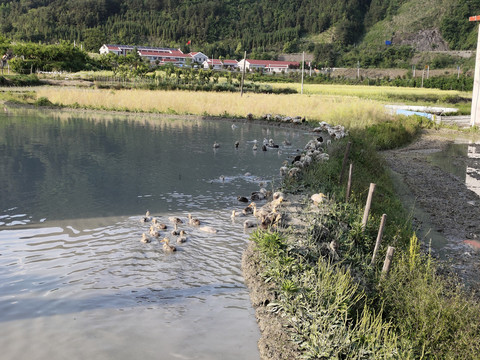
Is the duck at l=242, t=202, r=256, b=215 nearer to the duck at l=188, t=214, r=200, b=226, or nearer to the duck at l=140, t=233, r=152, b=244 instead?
the duck at l=188, t=214, r=200, b=226

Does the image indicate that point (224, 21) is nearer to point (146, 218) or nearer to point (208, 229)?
point (146, 218)

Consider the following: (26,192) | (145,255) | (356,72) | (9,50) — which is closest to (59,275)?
(145,255)

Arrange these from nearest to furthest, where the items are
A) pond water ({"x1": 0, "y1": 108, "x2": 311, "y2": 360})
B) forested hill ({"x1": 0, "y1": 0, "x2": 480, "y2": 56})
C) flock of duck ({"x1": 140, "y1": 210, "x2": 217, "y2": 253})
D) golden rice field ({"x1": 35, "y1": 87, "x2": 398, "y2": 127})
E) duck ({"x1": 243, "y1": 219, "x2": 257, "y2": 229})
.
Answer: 1. pond water ({"x1": 0, "y1": 108, "x2": 311, "y2": 360})
2. flock of duck ({"x1": 140, "y1": 210, "x2": 217, "y2": 253})
3. duck ({"x1": 243, "y1": 219, "x2": 257, "y2": 229})
4. golden rice field ({"x1": 35, "y1": 87, "x2": 398, "y2": 127})
5. forested hill ({"x1": 0, "y1": 0, "x2": 480, "y2": 56})

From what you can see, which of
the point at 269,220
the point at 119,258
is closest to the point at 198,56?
the point at 269,220

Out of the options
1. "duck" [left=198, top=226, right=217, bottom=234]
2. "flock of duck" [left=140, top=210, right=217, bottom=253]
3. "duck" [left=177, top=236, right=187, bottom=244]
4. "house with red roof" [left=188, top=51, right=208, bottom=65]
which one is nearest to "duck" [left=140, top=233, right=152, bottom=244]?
"flock of duck" [left=140, top=210, right=217, bottom=253]

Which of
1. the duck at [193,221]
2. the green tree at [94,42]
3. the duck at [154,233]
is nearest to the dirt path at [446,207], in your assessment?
the duck at [193,221]

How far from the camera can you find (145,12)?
175375mm

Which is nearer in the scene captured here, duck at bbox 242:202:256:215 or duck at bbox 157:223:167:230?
duck at bbox 157:223:167:230

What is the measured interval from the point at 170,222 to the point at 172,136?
11381 mm

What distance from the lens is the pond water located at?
5152mm

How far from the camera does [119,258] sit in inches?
280

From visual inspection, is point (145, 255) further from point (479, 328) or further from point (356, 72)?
point (356, 72)

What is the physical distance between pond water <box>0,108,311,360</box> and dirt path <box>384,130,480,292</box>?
314 cm

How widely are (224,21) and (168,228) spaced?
598ft
